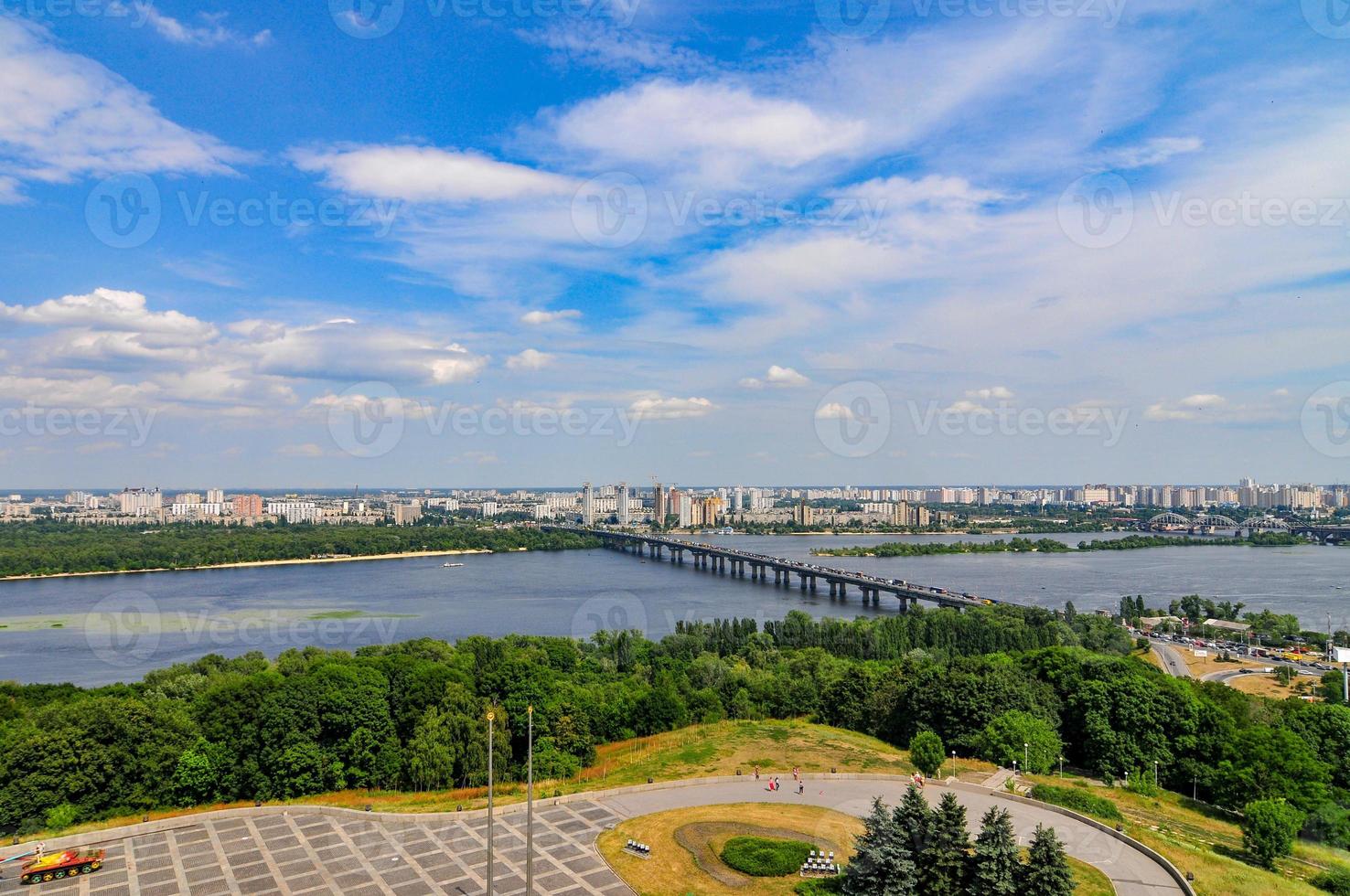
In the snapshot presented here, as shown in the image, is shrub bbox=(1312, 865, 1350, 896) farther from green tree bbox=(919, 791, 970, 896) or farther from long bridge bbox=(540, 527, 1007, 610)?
long bridge bbox=(540, 527, 1007, 610)

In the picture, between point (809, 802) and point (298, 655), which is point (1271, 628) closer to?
point (809, 802)

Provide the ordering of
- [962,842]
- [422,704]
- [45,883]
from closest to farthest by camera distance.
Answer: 1. [962,842]
2. [45,883]
3. [422,704]

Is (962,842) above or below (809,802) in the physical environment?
above

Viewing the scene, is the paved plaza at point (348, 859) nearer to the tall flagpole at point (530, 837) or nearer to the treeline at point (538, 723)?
the tall flagpole at point (530, 837)

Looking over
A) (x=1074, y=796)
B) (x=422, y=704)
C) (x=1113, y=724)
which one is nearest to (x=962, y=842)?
(x=1074, y=796)

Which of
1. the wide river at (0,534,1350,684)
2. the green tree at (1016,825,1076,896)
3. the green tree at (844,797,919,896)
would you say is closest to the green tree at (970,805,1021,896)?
the green tree at (1016,825,1076,896)

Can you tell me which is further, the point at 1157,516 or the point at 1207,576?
the point at 1157,516
